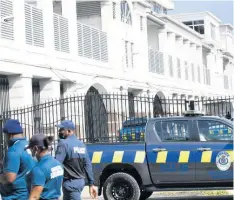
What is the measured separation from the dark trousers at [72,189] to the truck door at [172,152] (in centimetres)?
361

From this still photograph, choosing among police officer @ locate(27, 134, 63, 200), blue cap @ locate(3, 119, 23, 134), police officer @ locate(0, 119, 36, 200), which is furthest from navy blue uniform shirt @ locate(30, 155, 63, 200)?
blue cap @ locate(3, 119, 23, 134)

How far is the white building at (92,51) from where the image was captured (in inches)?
918

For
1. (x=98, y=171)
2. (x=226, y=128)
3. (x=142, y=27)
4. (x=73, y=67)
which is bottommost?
(x=98, y=171)

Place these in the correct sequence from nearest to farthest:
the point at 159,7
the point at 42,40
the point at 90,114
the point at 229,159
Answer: the point at 229,159 → the point at 90,114 → the point at 42,40 → the point at 159,7

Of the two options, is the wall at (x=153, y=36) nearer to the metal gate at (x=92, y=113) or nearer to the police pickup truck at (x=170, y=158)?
the metal gate at (x=92, y=113)

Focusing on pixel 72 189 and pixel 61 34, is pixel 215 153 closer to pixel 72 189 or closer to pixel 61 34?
pixel 72 189

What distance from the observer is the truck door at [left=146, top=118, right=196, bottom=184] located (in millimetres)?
12180

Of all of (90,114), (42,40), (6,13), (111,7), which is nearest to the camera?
(90,114)

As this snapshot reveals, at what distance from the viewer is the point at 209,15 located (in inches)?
2493

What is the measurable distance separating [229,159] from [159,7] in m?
45.8

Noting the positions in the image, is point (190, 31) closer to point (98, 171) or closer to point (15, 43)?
point (15, 43)

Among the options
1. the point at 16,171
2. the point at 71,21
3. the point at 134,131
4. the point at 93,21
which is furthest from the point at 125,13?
the point at 16,171

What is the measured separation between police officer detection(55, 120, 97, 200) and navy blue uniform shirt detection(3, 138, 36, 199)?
5.80 feet

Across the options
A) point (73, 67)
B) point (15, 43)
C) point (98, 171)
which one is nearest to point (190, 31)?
point (73, 67)
